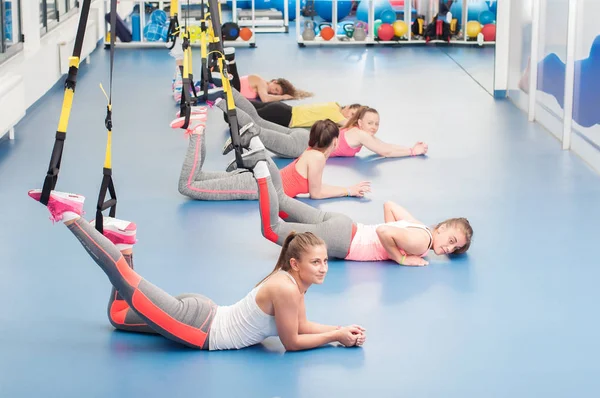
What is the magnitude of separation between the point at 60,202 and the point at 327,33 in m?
10.3

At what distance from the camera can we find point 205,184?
251 inches

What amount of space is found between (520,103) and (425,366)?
19.1 feet

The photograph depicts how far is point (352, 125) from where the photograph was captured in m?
7.44

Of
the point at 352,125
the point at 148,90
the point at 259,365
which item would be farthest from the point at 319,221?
the point at 148,90

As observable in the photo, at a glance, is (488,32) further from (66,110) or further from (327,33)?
(66,110)

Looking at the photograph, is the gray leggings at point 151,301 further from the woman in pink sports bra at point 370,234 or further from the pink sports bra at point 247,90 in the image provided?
the pink sports bra at point 247,90

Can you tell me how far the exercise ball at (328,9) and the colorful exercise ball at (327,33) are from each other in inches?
77.6

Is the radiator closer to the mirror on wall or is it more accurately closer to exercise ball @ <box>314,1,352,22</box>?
the mirror on wall

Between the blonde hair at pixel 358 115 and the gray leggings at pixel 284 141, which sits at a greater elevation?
the blonde hair at pixel 358 115

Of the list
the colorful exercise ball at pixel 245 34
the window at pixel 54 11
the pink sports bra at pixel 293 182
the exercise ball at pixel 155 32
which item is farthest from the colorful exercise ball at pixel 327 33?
the pink sports bra at pixel 293 182

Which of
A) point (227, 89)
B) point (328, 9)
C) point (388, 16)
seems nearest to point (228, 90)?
point (227, 89)

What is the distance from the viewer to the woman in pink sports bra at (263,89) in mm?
8875

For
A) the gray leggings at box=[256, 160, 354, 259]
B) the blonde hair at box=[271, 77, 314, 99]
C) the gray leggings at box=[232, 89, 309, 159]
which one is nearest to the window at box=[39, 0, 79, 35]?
the blonde hair at box=[271, 77, 314, 99]

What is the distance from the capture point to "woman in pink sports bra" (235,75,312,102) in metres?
8.88
